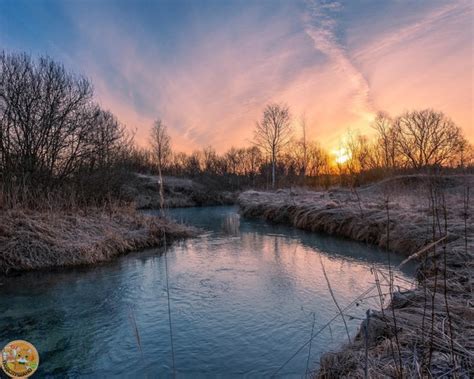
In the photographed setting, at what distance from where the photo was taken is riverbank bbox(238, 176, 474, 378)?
174 centimetres

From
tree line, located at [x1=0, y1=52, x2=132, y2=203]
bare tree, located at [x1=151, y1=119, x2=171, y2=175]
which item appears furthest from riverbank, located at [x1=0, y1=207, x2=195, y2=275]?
bare tree, located at [x1=151, y1=119, x2=171, y2=175]

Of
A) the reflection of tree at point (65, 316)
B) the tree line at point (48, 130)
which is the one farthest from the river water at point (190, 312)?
the tree line at point (48, 130)

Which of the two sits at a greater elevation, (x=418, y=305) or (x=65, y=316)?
(x=418, y=305)

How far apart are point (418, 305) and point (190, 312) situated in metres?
2.58

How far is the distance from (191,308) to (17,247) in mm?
4184

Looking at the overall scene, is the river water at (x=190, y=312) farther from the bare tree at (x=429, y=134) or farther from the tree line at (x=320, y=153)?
the bare tree at (x=429, y=134)

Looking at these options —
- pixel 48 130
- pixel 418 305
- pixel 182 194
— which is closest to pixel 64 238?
pixel 48 130

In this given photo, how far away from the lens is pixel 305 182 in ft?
70.9

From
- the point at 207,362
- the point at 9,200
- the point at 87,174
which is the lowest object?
the point at 207,362

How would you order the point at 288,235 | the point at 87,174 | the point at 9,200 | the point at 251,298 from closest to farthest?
the point at 251,298 < the point at 9,200 < the point at 288,235 < the point at 87,174

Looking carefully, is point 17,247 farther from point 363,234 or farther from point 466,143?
point 466,143

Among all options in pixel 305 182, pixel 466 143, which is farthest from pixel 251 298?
pixel 466 143

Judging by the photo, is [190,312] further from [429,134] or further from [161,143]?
[429,134]

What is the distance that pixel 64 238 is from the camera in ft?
22.1
